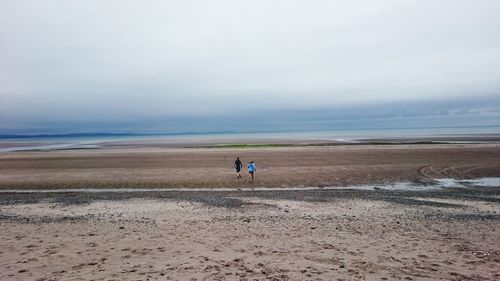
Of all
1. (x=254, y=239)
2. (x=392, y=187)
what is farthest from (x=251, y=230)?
(x=392, y=187)

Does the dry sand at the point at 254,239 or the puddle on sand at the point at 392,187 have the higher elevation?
the dry sand at the point at 254,239

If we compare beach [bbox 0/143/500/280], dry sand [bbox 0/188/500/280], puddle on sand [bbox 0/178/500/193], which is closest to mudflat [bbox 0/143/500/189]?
beach [bbox 0/143/500/280]

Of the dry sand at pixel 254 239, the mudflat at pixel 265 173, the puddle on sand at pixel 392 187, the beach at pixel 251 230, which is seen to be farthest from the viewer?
the mudflat at pixel 265 173

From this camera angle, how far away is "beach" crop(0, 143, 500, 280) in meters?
9.50

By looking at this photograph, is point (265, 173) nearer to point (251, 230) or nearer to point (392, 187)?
point (392, 187)

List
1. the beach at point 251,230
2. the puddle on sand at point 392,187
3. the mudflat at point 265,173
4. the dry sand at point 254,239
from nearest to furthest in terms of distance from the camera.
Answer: the dry sand at point 254,239 → the beach at point 251,230 → the puddle on sand at point 392,187 → the mudflat at point 265,173

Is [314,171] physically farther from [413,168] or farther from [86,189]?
[86,189]

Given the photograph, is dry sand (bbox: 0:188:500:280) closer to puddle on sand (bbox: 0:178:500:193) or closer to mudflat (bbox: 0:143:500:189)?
puddle on sand (bbox: 0:178:500:193)

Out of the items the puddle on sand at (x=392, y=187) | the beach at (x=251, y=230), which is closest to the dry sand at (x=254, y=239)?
the beach at (x=251, y=230)

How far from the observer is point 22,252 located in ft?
36.4

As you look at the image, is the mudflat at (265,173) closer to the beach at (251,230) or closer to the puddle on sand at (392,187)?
the beach at (251,230)

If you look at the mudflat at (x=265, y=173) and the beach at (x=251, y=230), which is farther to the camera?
the mudflat at (x=265, y=173)

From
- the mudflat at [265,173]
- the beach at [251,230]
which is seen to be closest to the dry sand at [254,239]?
the beach at [251,230]

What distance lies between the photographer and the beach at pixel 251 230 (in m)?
9.50
